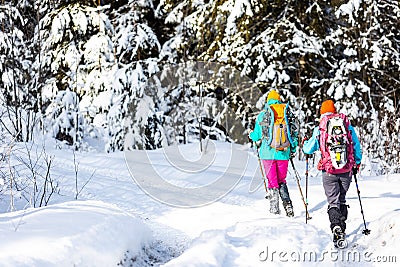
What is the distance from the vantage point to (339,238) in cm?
477

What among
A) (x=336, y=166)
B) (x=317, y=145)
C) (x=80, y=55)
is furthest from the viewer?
(x=80, y=55)

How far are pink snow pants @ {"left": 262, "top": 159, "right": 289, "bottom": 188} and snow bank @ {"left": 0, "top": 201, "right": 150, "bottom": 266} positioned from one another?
6.88 ft

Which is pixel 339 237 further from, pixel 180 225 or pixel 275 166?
pixel 180 225

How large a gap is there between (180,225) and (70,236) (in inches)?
99.1

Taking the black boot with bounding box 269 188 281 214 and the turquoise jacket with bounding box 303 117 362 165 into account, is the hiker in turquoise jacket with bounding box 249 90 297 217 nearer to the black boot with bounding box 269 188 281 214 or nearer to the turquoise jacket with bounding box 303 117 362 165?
the black boot with bounding box 269 188 281 214

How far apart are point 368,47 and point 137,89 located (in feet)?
20.7

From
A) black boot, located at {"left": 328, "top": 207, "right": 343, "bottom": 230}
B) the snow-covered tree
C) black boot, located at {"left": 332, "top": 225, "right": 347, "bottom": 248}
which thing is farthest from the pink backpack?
the snow-covered tree

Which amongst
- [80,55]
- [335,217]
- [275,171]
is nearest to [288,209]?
[275,171]

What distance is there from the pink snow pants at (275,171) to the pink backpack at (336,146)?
1010 mm

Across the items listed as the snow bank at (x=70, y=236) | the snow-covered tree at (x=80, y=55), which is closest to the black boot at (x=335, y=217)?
the snow bank at (x=70, y=236)

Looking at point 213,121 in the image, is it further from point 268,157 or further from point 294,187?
point 268,157

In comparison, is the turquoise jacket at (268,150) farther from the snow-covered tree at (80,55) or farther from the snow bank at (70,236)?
the snow-covered tree at (80,55)

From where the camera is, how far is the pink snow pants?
6.09 m

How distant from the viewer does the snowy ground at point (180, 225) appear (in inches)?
135
